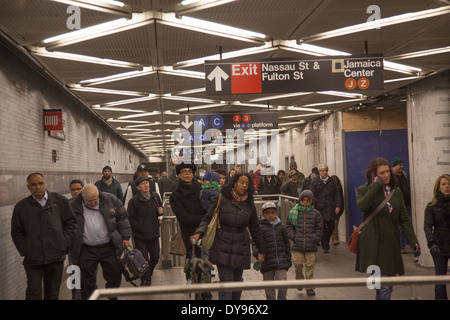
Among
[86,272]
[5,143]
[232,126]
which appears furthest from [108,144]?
[86,272]

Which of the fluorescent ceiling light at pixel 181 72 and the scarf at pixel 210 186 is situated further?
the fluorescent ceiling light at pixel 181 72

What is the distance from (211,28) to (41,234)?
11.3 feet

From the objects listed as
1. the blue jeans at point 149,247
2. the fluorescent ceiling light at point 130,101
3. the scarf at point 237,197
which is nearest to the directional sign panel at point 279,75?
the scarf at point 237,197

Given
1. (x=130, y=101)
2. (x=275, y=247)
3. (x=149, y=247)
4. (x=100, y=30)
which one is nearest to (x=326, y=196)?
(x=149, y=247)

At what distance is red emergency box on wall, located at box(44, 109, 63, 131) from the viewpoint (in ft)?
31.4

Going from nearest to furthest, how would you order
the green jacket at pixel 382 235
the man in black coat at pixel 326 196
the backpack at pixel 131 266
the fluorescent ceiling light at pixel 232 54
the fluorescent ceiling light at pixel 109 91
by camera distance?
the green jacket at pixel 382 235 < the backpack at pixel 131 266 < the fluorescent ceiling light at pixel 232 54 < the fluorescent ceiling light at pixel 109 91 < the man in black coat at pixel 326 196

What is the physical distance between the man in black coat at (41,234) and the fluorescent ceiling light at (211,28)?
2545 mm

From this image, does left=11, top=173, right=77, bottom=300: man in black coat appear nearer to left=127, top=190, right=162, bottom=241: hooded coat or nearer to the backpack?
the backpack

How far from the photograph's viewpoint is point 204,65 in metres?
7.52

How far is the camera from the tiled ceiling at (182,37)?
5789 mm

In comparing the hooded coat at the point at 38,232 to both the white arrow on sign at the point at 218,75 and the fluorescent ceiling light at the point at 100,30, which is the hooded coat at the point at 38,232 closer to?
the fluorescent ceiling light at the point at 100,30

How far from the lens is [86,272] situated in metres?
6.08
